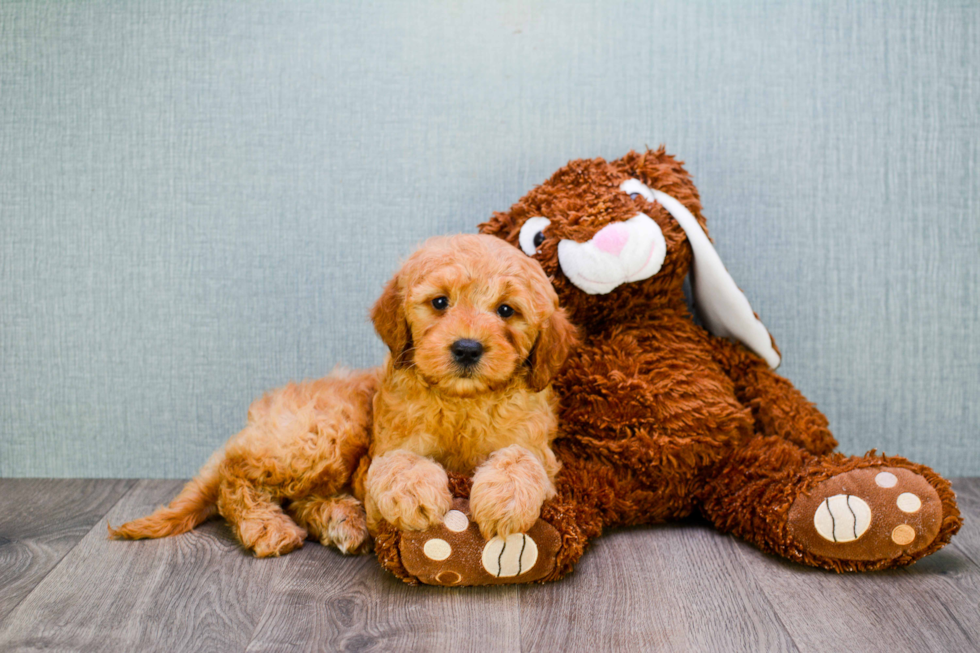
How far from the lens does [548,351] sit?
1.59 meters

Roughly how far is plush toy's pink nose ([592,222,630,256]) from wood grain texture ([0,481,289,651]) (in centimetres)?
105

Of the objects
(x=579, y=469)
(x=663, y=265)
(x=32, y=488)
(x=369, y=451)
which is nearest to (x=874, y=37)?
(x=663, y=265)

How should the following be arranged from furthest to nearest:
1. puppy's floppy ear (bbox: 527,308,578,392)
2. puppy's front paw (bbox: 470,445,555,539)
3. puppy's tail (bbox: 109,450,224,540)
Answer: puppy's tail (bbox: 109,450,224,540) → puppy's floppy ear (bbox: 527,308,578,392) → puppy's front paw (bbox: 470,445,555,539)

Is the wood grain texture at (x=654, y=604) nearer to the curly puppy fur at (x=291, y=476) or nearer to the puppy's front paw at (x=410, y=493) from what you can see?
the puppy's front paw at (x=410, y=493)

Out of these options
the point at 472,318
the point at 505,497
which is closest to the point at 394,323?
the point at 472,318

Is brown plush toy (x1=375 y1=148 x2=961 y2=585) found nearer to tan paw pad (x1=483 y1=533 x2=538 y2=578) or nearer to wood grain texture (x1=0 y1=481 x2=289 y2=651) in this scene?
tan paw pad (x1=483 y1=533 x2=538 y2=578)

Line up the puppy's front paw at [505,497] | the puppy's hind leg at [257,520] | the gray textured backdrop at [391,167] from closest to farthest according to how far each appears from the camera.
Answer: the puppy's front paw at [505,497]
the puppy's hind leg at [257,520]
the gray textured backdrop at [391,167]

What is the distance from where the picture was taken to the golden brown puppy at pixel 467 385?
1464 millimetres

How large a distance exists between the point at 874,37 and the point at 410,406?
1.74m

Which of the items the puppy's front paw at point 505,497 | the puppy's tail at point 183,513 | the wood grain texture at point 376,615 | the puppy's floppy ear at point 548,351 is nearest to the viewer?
the wood grain texture at point 376,615

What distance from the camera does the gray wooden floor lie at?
4.35ft

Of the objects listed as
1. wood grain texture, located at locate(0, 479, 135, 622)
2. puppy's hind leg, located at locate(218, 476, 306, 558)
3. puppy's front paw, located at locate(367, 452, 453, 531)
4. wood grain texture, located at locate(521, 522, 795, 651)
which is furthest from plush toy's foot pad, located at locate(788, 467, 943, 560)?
wood grain texture, located at locate(0, 479, 135, 622)

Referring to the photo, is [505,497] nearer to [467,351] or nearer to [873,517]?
[467,351]

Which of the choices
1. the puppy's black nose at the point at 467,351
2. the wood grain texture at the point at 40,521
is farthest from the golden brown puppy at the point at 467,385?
the wood grain texture at the point at 40,521
